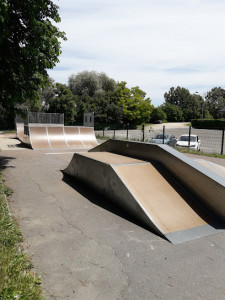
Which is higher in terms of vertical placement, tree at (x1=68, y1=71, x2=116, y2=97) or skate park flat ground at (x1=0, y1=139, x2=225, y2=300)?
tree at (x1=68, y1=71, x2=116, y2=97)

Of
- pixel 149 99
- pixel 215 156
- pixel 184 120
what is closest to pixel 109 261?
pixel 215 156

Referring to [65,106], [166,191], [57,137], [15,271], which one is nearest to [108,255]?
[15,271]

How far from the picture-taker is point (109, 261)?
3.45 meters

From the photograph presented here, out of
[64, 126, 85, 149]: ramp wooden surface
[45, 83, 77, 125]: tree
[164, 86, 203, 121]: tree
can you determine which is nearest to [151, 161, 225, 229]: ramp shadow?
[64, 126, 85, 149]: ramp wooden surface

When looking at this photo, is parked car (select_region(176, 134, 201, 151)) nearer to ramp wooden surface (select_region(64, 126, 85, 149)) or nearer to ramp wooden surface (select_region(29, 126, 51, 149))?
ramp wooden surface (select_region(64, 126, 85, 149))

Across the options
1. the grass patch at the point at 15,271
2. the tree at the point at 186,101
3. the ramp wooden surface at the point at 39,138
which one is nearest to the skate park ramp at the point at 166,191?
the grass patch at the point at 15,271

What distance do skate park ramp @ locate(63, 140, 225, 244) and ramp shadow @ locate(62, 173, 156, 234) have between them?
9 cm

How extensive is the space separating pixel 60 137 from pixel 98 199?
11665mm

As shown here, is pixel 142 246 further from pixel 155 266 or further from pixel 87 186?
pixel 87 186

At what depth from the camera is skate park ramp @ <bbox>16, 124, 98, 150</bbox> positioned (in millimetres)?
16141

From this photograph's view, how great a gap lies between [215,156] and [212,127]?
122 feet

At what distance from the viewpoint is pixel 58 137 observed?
17.0 meters

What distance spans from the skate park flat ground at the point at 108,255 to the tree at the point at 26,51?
4.15m

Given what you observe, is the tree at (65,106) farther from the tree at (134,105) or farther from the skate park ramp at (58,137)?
the skate park ramp at (58,137)
